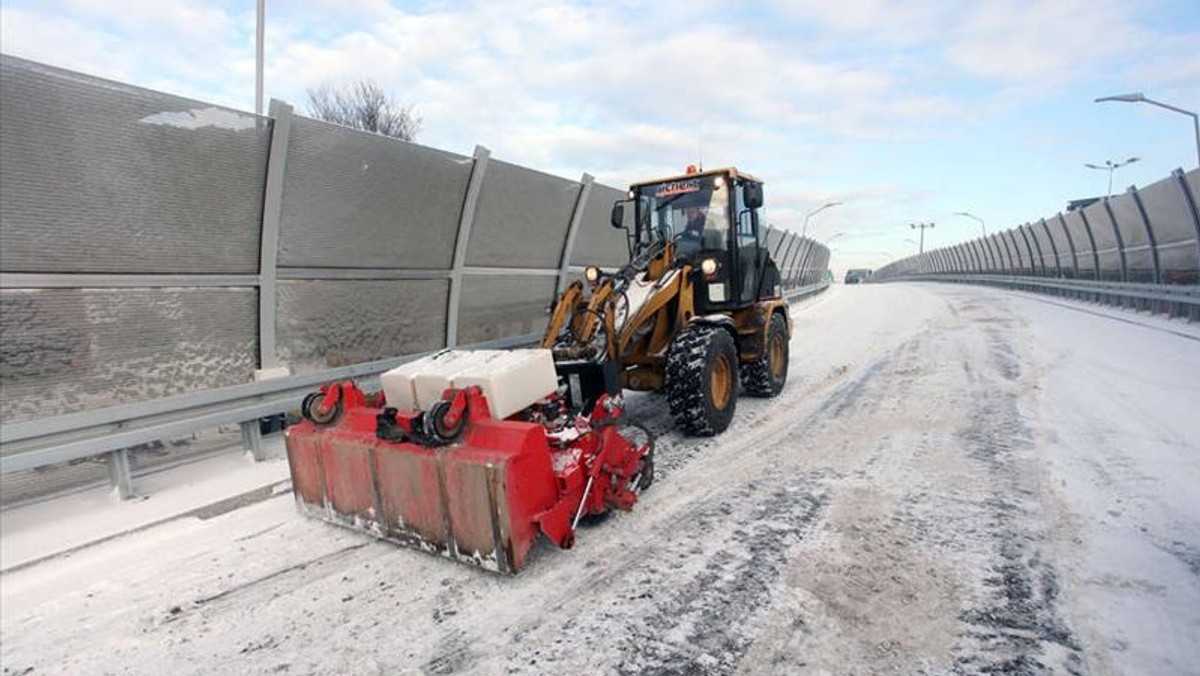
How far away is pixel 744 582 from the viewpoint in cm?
305

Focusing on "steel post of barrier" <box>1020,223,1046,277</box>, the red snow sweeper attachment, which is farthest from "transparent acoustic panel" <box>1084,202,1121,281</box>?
the red snow sweeper attachment

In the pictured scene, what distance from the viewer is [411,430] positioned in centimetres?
333

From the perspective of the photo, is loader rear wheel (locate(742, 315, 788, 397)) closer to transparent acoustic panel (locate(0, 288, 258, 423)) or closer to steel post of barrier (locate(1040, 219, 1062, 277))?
transparent acoustic panel (locate(0, 288, 258, 423))

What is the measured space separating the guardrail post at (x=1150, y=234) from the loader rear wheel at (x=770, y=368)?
35.7ft

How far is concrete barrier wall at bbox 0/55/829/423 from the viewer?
3783 millimetres

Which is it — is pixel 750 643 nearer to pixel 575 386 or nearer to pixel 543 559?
pixel 543 559

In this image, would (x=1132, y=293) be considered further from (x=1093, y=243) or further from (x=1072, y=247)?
(x=1072, y=247)

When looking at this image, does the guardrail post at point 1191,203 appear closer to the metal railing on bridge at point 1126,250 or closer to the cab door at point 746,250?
the metal railing on bridge at point 1126,250

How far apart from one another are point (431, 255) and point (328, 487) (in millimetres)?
3387

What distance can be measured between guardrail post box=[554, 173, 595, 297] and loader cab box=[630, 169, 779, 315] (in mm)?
1889

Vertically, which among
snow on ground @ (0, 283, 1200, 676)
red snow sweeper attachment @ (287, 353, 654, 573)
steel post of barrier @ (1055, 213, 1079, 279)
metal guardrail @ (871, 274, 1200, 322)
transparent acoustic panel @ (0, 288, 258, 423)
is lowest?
snow on ground @ (0, 283, 1200, 676)

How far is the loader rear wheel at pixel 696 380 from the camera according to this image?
5.23 meters

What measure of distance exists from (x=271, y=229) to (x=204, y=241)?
495 millimetres

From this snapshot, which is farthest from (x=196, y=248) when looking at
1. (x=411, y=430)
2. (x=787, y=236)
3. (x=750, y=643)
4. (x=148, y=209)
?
(x=787, y=236)
